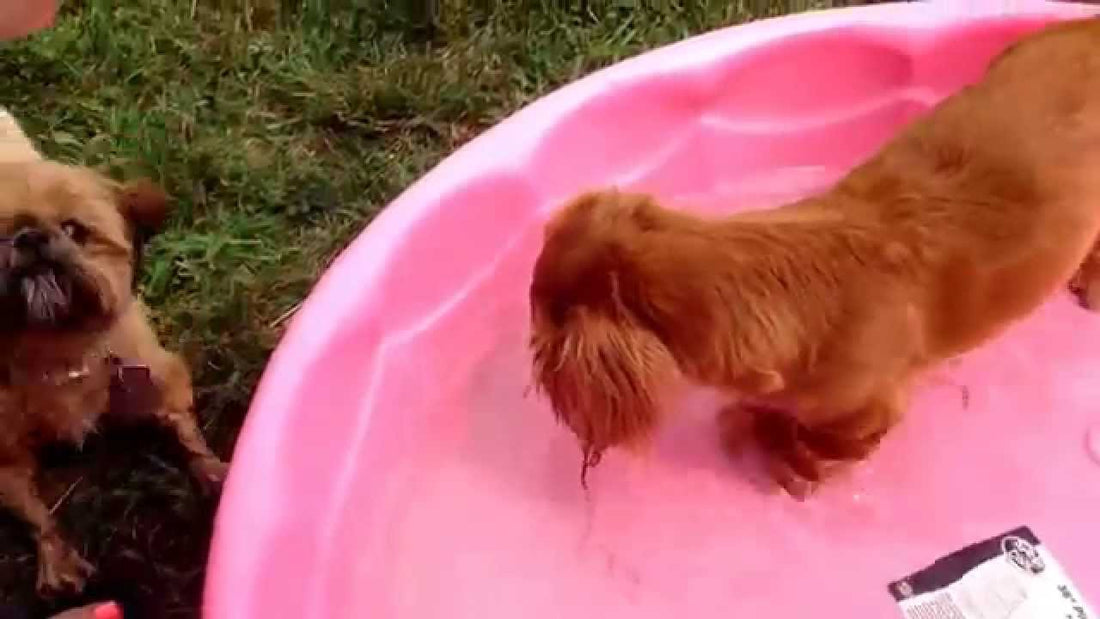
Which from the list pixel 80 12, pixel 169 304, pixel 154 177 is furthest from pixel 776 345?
pixel 80 12

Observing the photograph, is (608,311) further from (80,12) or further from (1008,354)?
(80,12)

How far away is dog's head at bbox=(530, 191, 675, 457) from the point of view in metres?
1.57

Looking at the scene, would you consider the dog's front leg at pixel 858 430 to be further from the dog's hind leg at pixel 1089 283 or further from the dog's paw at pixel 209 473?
the dog's paw at pixel 209 473

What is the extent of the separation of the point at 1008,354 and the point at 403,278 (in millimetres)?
964

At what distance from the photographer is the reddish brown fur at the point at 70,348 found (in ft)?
6.14

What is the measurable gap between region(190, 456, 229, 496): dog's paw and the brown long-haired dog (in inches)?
25.5

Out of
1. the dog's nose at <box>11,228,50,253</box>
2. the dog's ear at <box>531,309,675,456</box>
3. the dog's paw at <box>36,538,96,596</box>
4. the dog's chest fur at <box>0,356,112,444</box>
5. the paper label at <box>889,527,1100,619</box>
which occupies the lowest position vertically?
the paper label at <box>889,527,1100,619</box>

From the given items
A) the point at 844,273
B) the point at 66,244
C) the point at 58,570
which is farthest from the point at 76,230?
the point at 844,273

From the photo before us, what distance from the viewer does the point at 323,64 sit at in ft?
9.19

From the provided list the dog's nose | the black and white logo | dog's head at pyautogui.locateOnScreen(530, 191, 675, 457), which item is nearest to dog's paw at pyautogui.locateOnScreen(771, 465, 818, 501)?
the black and white logo

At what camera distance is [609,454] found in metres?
2.08

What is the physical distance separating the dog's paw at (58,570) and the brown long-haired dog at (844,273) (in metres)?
0.81

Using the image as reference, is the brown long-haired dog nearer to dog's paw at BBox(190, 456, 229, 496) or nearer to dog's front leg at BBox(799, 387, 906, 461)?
dog's front leg at BBox(799, 387, 906, 461)

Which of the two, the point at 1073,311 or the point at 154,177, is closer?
the point at 1073,311
